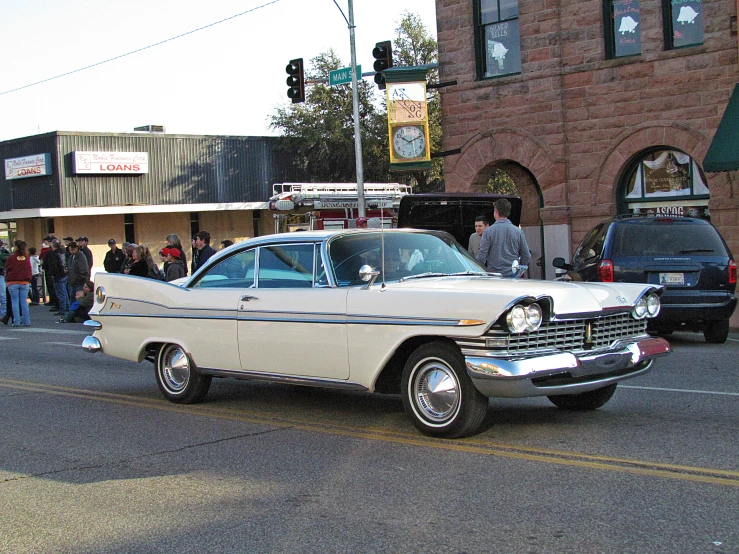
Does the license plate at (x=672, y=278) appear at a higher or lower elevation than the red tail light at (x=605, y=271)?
lower

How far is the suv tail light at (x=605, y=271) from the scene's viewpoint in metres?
11.8

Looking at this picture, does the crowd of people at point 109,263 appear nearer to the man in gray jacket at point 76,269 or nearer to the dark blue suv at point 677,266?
the man in gray jacket at point 76,269

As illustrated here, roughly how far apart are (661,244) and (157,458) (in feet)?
26.2

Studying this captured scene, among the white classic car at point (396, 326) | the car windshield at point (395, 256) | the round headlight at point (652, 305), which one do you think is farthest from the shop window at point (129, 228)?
the round headlight at point (652, 305)

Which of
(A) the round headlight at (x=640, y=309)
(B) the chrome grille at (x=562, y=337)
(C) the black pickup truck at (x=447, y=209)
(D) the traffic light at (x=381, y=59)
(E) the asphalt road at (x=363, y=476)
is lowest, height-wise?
(E) the asphalt road at (x=363, y=476)

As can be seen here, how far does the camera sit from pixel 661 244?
11938 mm

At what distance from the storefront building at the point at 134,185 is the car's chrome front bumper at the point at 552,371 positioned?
30518 mm

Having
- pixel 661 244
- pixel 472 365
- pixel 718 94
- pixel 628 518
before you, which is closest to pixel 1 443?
pixel 472 365

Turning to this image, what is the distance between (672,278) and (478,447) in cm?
669

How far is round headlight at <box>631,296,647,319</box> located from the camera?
6.72m

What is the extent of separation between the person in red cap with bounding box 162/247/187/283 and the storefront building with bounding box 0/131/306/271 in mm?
21157

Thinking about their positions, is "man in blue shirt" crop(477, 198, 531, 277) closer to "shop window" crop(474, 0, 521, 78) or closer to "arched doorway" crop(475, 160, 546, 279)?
"arched doorway" crop(475, 160, 546, 279)

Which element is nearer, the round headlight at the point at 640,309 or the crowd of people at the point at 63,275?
the round headlight at the point at 640,309

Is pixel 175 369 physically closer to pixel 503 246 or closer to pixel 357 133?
pixel 503 246
